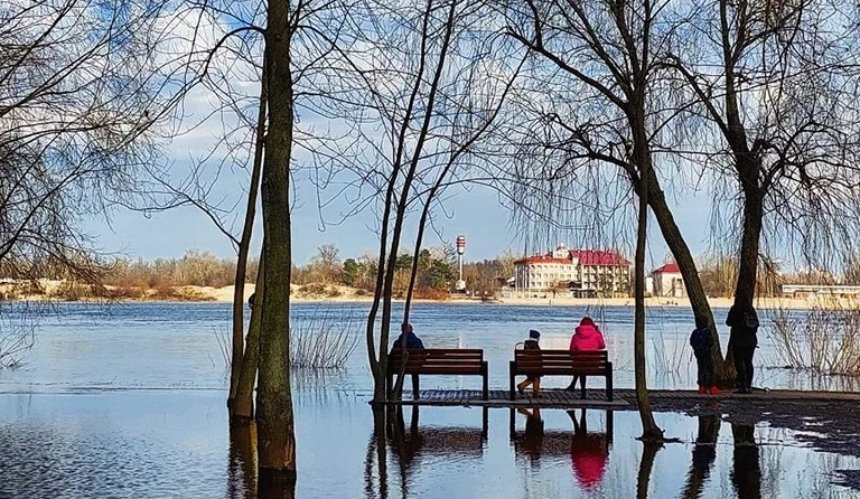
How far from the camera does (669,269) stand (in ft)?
77.3

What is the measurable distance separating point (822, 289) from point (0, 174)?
16.2 metres

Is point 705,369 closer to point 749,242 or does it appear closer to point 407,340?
point 749,242

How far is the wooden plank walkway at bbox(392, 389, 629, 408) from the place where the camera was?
18.3 m

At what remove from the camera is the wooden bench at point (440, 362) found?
1875 cm

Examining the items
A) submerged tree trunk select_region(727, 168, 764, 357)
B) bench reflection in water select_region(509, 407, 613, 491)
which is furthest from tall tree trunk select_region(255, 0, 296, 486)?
submerged tree trunk select_region(727, 168, 764, 357)

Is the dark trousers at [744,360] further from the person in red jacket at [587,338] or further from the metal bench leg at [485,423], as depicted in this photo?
the metal bench leg at [485,423]

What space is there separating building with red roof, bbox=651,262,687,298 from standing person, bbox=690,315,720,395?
1.47 m

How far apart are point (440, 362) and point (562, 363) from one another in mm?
2081

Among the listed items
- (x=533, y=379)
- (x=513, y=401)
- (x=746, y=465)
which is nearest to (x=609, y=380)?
(x=533, y=379)

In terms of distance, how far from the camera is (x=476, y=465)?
12164 mm

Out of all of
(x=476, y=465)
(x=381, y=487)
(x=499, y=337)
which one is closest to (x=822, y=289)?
(x=476, y=465)

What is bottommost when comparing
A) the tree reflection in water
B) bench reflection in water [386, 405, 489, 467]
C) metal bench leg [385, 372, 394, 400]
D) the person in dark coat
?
the tree reflection in water

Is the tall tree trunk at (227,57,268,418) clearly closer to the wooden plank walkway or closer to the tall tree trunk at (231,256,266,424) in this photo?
the tall tree trunk at (231,256,266,424)

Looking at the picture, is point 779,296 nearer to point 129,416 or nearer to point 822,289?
point 822,289
